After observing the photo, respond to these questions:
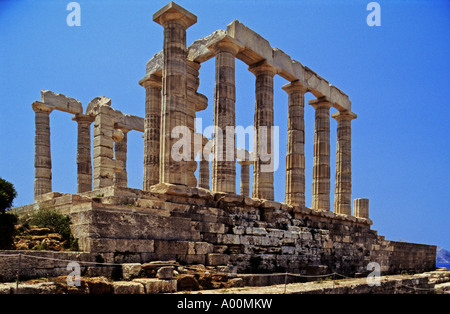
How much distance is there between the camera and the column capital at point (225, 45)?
16.5m

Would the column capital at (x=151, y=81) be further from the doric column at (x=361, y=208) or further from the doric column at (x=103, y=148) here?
the doric column at (x=361, y=208)

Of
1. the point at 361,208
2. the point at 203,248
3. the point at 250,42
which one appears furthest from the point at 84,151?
the point at 361,208

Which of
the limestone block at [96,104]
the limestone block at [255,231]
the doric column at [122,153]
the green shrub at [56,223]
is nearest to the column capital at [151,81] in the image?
the limestone block at [96,104]

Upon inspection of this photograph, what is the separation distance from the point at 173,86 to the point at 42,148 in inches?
426

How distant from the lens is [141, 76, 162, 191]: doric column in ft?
61.6

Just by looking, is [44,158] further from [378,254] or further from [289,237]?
[378,254]

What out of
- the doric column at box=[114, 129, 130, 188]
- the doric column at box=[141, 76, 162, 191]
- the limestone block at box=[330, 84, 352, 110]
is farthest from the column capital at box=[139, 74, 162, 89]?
the limestone block at box=[330, 84, 352, 110]

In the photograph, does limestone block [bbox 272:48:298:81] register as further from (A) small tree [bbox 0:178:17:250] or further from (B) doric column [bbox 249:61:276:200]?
(A) small tree [bbox 0:178:17:250]

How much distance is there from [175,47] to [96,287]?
987 cm

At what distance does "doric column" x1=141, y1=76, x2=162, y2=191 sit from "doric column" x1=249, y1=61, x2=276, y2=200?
465 centimetres

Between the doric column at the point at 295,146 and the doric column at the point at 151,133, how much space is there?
6678mm

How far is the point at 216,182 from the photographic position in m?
16.2
